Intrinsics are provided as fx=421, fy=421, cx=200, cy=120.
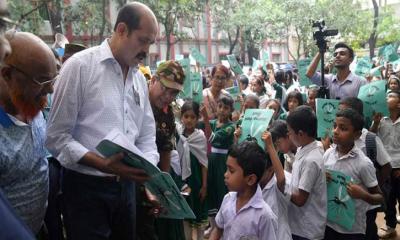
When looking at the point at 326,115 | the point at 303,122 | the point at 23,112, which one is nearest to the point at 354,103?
the point at 326,115

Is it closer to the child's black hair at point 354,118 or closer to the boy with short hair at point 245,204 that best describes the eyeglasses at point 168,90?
the boy with short hair at point 245,204

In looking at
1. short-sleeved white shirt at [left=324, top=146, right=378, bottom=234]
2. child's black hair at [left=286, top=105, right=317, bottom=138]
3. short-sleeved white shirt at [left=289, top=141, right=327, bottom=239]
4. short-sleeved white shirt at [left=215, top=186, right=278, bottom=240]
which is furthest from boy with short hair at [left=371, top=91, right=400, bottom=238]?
short-sleeved white shirt at [left=215, top=186, right=278, bottom=240]

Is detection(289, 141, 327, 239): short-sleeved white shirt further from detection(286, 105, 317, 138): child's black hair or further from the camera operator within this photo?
the camera operator

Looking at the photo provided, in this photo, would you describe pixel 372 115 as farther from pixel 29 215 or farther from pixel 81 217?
pixel 29 215

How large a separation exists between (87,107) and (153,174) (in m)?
0.48

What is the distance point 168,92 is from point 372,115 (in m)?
2.21

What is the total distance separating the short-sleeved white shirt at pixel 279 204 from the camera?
8.55 ft

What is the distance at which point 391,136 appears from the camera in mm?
4152

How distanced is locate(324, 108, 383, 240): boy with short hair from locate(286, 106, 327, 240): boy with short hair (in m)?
0.18

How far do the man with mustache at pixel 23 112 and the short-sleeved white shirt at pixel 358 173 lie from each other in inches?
76.1

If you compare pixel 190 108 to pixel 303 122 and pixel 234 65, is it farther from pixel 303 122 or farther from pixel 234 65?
pixel 234 65

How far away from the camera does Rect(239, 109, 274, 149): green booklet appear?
2959 mm

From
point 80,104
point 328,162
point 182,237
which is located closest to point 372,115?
point 328,162

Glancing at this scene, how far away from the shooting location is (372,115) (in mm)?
4012
